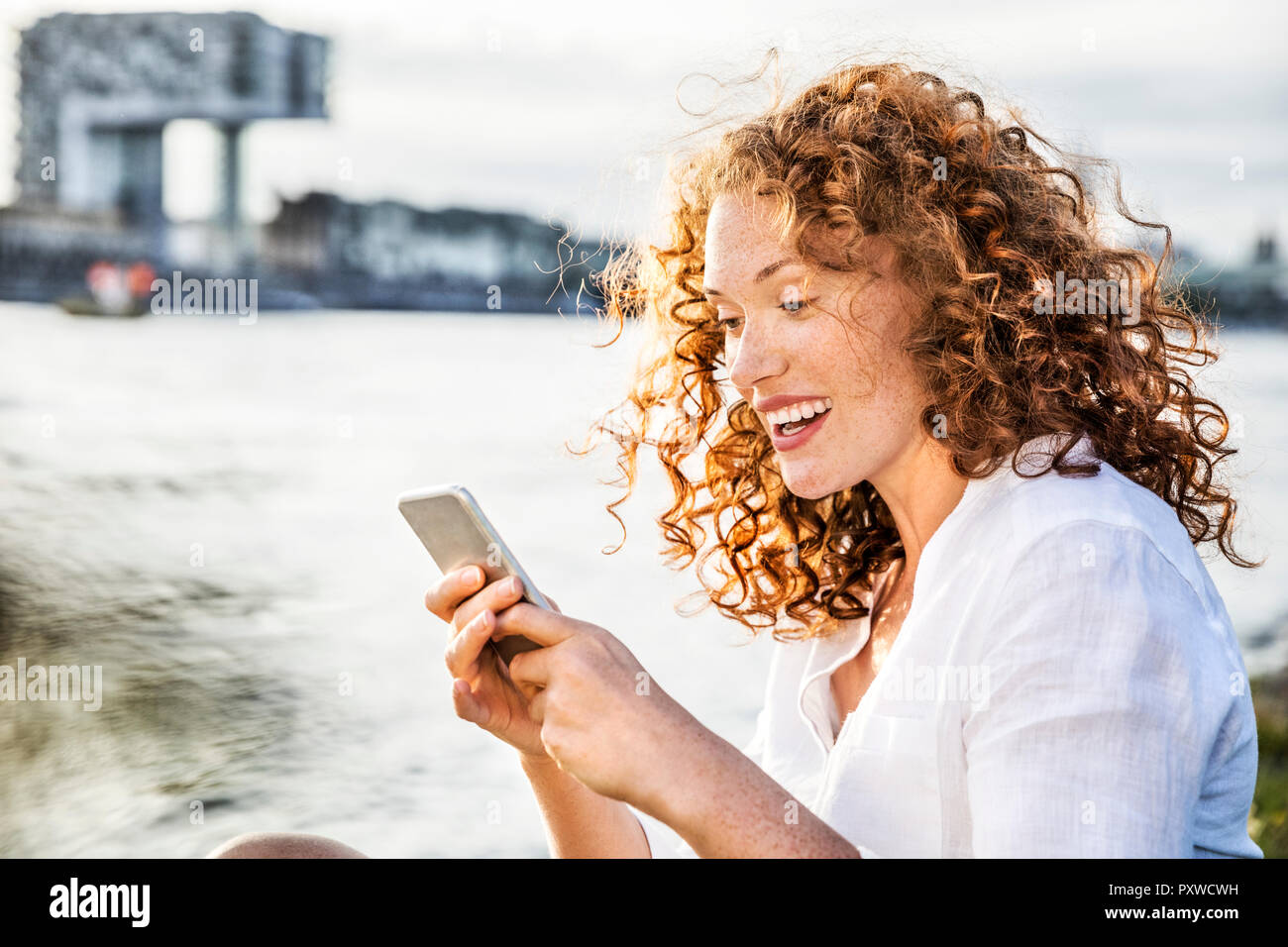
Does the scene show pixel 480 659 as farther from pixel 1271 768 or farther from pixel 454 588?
pixel 1271 768

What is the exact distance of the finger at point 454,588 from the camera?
4.89ft

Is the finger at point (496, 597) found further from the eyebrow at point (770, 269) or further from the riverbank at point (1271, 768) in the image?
the riverbank at point (1271, 768)

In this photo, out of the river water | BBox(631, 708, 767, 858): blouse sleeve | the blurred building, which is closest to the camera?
BBox(631, 708, 767, 858): blouse sleeve

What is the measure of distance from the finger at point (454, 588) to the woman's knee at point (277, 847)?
37 centimetres

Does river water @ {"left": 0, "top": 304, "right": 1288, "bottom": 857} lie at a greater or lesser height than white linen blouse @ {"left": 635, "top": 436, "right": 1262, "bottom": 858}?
lesser

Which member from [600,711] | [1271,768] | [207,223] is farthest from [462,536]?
[207,223]

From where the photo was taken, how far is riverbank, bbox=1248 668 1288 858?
11.2ft

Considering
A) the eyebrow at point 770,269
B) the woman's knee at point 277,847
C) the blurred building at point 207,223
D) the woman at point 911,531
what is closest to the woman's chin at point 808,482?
the woman at point 911,531

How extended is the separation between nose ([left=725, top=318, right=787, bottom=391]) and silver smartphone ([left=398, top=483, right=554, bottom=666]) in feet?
1.49

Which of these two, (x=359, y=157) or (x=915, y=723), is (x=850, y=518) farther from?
(x=359, y=157)

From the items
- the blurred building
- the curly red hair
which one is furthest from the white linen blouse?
the blurred building

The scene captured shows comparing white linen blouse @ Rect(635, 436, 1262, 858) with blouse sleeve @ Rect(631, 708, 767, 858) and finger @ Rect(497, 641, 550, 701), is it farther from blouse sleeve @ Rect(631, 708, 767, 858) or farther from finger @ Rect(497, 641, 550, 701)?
finger @ Rect(497, 641, 550, 701)

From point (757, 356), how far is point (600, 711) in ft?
1.98

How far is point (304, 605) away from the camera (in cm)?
735
